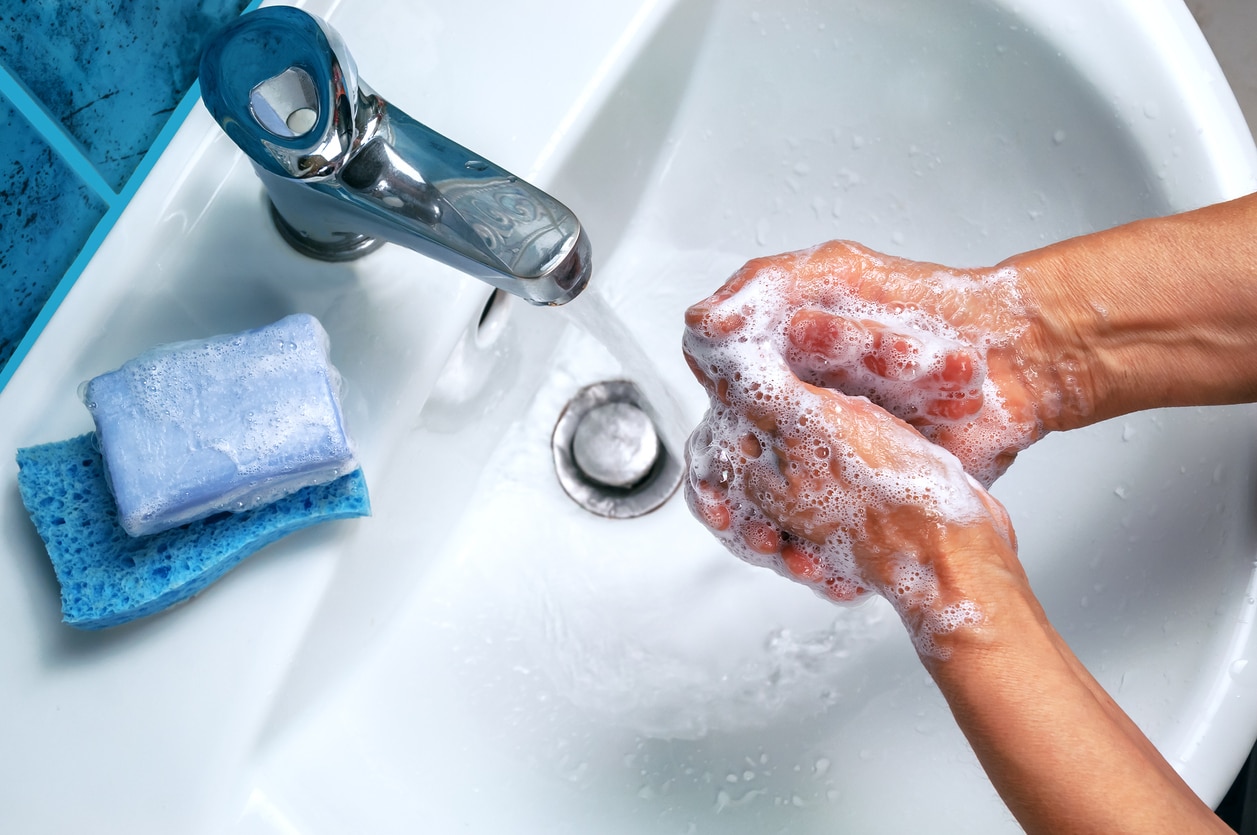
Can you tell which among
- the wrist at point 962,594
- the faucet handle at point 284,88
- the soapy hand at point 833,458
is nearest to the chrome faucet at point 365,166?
the faucet handle at point 284,88

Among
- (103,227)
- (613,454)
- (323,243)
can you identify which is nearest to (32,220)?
(103,227)

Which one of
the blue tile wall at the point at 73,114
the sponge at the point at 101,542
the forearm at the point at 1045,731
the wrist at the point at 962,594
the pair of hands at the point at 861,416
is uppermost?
the blue tile wall at the point at 73,114

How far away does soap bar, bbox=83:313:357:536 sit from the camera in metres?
0.40

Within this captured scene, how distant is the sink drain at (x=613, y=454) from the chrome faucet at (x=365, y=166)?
248mm

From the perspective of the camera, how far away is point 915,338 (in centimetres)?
51

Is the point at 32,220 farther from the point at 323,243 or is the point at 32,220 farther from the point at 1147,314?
the point at 1147,314

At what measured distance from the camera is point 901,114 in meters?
0.61

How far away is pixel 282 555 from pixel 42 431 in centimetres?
13

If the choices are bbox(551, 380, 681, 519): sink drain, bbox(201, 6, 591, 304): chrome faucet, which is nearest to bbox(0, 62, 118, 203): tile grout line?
bbox(201, 6, 591, 304): chrome faucet

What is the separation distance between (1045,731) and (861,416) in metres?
0.17

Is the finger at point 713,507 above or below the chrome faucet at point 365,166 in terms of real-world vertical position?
below

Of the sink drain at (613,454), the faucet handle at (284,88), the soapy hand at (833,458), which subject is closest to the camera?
the faucet handle at (284,88)

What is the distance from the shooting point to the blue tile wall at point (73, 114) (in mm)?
436

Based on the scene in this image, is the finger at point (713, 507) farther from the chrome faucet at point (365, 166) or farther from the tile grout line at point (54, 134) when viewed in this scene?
the tile grout line at point (54, 134)
